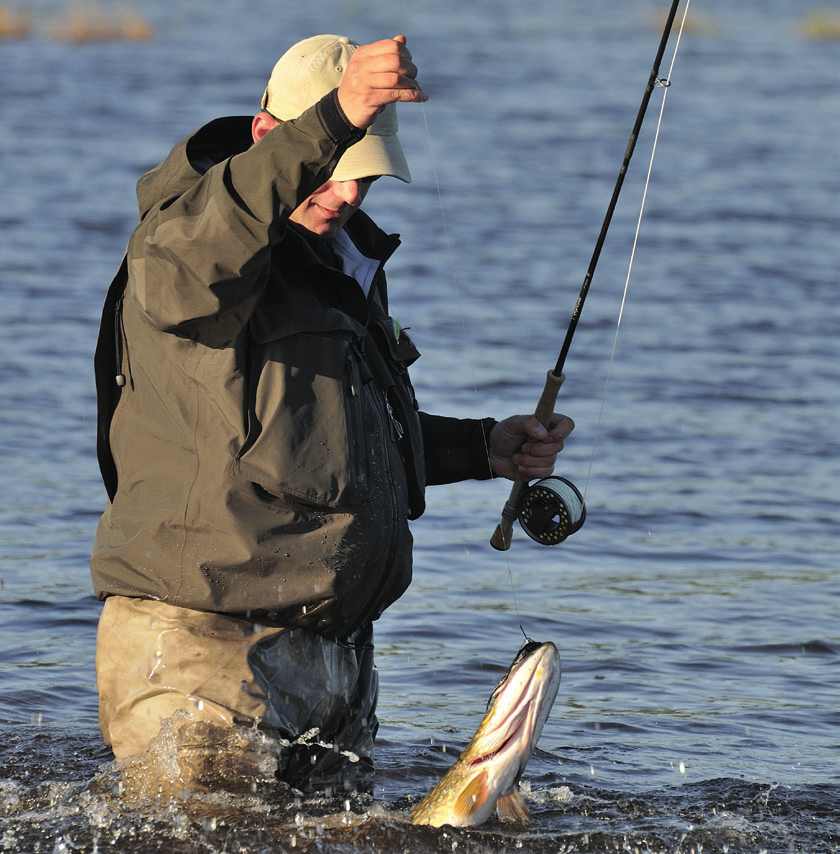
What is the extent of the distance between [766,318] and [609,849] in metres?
7.14

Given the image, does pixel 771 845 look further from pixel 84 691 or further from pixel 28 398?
pixel 28 398

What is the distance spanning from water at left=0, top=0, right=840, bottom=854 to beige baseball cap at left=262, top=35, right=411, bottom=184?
1.35 meters

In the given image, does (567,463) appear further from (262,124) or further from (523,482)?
(262,124)

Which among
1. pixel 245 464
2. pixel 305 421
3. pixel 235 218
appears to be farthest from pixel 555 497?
pixel 235 218

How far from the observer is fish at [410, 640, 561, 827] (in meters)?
3.18

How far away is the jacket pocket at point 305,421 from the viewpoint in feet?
9.58

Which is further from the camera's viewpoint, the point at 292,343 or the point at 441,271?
→ the point at 441,271

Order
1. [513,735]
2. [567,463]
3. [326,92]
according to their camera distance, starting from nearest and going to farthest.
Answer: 1. [326,92]
2. [513,735]
3. [567,463]

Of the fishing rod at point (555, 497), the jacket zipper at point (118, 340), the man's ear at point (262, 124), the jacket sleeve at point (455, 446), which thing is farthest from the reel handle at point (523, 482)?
the jacket zipper at point (118, 340)

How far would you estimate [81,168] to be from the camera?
1380 cm

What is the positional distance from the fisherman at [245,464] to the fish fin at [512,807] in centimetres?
45

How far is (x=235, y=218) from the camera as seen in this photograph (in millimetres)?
2631

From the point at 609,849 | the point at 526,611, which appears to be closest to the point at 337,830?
the point at 609,849

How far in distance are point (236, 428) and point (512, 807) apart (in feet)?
3.81
